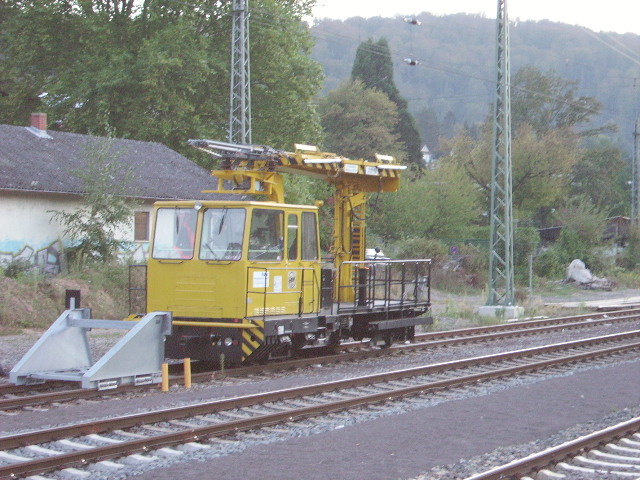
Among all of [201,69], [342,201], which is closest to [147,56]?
[201,69]

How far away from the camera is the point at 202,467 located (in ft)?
27.0

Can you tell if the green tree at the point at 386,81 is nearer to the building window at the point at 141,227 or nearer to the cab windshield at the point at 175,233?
the building window at the point at 141,227

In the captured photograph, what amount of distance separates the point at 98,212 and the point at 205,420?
18739 mm

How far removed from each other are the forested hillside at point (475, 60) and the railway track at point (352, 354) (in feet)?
368

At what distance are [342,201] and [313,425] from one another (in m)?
7.12

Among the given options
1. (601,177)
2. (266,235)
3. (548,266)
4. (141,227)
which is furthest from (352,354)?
(601,177)

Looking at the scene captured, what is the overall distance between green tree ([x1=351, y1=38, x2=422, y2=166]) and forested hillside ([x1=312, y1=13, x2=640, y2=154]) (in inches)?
2092

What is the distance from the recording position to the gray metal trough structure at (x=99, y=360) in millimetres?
12180

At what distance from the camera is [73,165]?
99.3 feet

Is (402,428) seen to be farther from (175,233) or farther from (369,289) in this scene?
(369,289)

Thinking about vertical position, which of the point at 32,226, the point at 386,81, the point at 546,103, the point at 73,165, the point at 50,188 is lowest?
the point at 32,226

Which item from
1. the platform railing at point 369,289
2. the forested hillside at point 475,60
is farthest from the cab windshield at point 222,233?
the forested hillside at point 475,60

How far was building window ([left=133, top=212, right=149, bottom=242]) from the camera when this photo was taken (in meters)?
31.4

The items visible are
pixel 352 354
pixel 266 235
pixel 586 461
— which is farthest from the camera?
pixel 352 354
